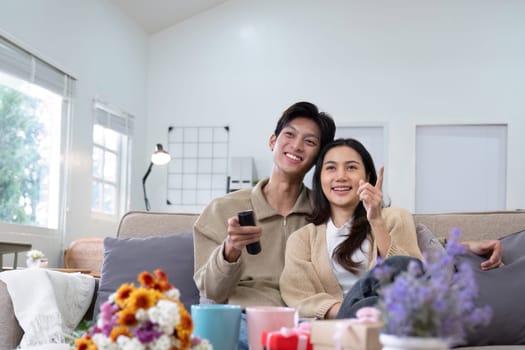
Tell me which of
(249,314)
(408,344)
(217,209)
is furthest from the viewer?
(217,209)

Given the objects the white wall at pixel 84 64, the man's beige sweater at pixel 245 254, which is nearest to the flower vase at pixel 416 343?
the man's beige sweater at pixel 245 254

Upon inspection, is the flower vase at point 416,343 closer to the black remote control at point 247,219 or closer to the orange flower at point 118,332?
the orange flower at point 118,332

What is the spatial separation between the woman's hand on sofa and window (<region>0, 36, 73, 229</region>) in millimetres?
3301

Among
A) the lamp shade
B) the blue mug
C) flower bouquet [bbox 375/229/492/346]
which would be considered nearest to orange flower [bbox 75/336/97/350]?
the blue mug

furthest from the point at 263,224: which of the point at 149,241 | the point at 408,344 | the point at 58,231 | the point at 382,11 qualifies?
the point at 382,11

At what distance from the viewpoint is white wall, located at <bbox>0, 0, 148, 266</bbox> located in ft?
15.5

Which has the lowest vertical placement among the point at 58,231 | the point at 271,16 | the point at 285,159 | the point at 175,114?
the point at 58,231

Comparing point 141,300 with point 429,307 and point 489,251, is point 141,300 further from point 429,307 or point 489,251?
point 489,251

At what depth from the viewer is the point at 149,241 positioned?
2.29 m

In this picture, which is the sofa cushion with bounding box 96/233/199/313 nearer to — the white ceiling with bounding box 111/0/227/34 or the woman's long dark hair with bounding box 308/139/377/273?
the woman's long dark hair with bounding box 308/139/377/273

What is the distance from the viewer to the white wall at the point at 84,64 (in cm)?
472

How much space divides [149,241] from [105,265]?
0.17 meters

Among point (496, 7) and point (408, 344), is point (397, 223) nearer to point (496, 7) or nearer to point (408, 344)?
point (408, 344)

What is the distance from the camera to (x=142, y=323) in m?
0.90
